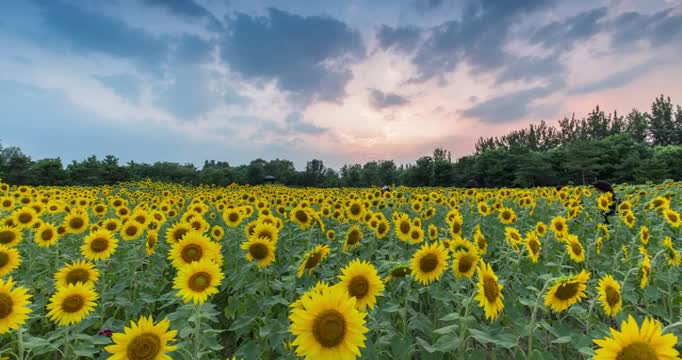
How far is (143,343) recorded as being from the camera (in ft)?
6.59

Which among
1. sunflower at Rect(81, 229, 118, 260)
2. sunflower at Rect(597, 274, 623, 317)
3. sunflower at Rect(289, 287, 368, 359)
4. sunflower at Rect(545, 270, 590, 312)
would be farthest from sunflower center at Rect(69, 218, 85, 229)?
sunflower at Rect(597, 274, 623, 317)

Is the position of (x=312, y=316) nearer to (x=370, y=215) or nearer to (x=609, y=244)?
(x=370, y=215)

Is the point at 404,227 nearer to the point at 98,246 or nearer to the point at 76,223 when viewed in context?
the point at 98,246

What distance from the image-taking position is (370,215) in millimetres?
6195

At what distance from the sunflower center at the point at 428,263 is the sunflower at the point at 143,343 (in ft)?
7.05

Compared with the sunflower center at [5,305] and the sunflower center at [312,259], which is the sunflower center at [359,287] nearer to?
the sunflower center at [312,259]

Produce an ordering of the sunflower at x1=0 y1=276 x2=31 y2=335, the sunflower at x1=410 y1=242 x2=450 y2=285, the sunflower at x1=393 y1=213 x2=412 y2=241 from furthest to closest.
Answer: the sunflower at x1=393 y1=213 x2=412 y2=241 → the sunflower at x1=410 y1=242 x2=450 y2=285 → the sunflower at x1=0 y1=276 x2=31 y2=335

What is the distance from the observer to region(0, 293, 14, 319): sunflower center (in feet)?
7.61

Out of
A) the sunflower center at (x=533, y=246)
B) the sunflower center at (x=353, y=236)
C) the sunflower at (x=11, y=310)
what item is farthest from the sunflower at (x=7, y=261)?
the sunflower center at (x=533, y=246)

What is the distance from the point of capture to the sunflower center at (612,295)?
8.70ft

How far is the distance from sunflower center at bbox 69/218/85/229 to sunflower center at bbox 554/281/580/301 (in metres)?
6.65

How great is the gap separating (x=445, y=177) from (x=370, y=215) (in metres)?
55.9

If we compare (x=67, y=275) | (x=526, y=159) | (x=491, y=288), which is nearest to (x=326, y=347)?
(x=491, y=288)

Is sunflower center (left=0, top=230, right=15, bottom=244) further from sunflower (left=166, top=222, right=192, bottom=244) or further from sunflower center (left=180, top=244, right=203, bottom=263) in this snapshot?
sunflower center (left=180, top=244, right=203, bottom=263)
